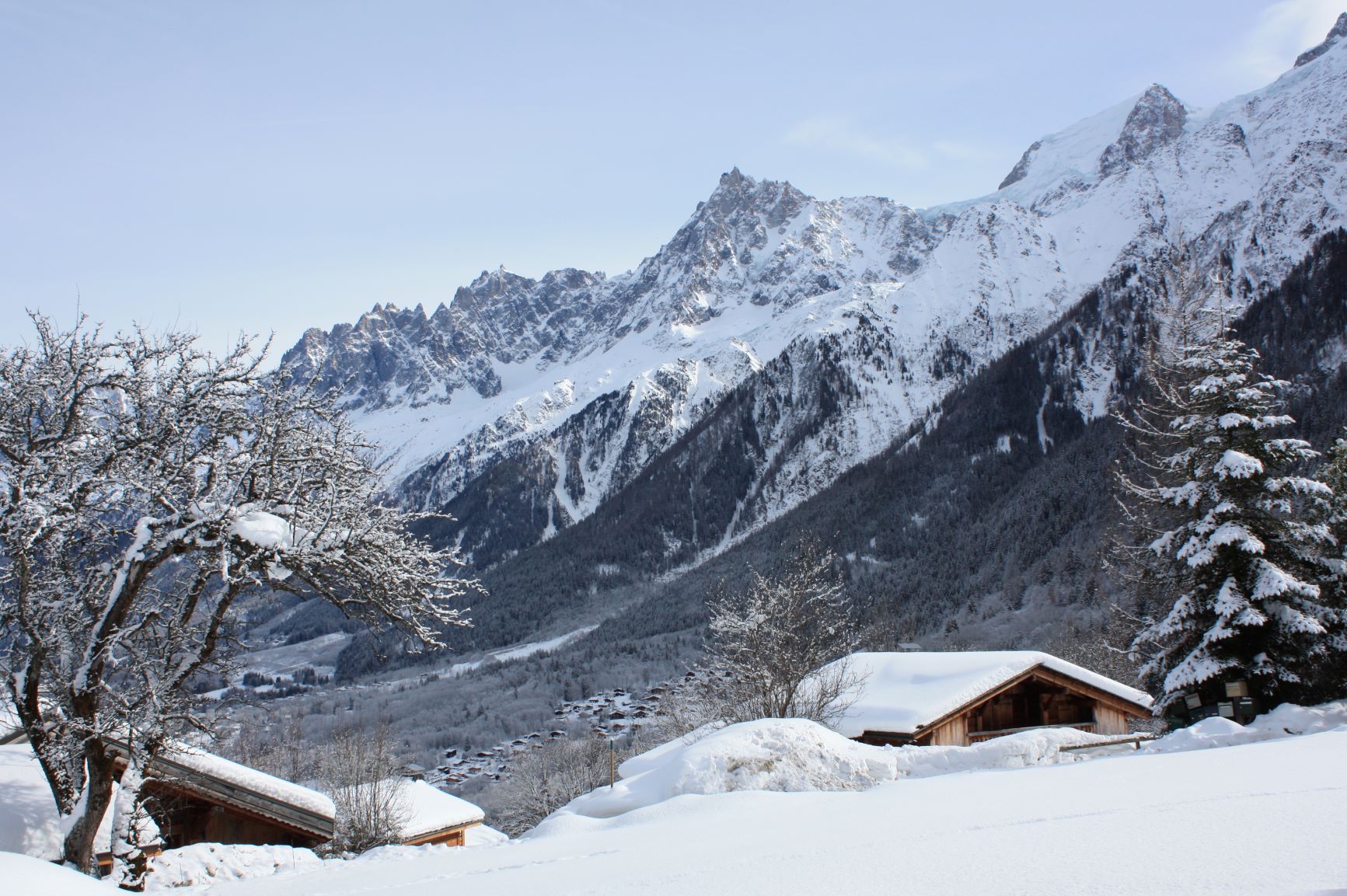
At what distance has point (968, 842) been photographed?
6.30 meters

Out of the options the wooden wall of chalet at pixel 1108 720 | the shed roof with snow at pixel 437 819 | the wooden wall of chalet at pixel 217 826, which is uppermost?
the wooden wall of chalet at pixel 217 826

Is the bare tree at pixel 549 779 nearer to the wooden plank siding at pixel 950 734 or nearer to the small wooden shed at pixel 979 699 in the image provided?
the small wooden shed at pixel 979 699

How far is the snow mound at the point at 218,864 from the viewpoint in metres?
10.1

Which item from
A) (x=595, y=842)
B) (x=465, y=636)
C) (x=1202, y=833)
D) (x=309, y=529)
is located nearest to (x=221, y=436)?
(x=309, y=529)

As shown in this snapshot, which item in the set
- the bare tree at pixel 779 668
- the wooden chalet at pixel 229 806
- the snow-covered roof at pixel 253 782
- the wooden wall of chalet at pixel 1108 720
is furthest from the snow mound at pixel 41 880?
the wooden wall of chalet at pixel 1108 720

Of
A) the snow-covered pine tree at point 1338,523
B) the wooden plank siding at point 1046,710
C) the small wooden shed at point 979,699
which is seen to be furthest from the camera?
the wooden plank siding at point 1046,710

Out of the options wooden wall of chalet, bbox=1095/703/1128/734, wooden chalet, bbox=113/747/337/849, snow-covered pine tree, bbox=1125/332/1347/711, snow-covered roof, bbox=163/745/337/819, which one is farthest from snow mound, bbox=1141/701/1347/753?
wooden chalet, bbox=113/747/337/849

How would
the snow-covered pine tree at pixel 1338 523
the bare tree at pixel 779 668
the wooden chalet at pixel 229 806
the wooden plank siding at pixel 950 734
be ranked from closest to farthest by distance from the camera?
the wooden chalet at pixel 229 806, the snow-covered pine tree at pixel 1338 523, the wooden plank siding at pixel 950 734, the bare tree at pixel 779 668

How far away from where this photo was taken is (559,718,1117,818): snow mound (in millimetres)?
12391

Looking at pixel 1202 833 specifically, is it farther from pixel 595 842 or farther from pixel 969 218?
pixel 969 218

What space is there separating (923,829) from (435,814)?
57.9 ft

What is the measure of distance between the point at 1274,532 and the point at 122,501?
22.2 metres

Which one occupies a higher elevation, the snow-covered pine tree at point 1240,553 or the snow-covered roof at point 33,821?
the snow-covered pine tree at point 1240,553

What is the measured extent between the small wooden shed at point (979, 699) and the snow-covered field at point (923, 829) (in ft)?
30.3
